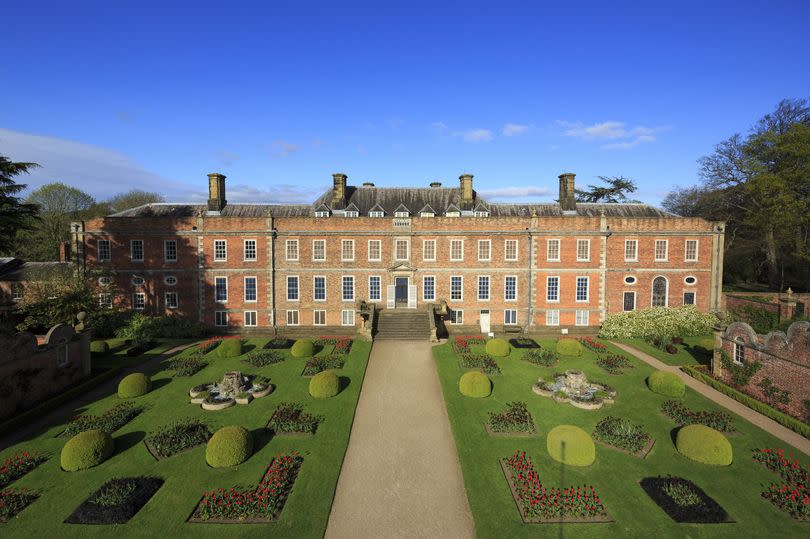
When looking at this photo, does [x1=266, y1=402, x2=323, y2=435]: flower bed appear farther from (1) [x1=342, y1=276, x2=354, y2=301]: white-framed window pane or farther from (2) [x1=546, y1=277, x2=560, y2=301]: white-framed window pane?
(2) [x1=546, y1=277, x2=560, y2=301]: white-framed window pane

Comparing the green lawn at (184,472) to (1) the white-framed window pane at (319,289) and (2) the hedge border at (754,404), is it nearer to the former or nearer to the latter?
(1) the white-framed window pane at (319,289)

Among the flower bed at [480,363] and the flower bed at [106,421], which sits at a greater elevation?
the flower bed at [480,363]

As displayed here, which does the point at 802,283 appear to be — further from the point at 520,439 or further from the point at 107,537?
the point at 107,537

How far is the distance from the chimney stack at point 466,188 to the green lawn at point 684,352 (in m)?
18.3

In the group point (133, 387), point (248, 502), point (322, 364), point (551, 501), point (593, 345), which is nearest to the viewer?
point (248, 502)

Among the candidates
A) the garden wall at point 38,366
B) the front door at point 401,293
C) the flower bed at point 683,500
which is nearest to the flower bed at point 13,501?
the garden wall at point 38,366

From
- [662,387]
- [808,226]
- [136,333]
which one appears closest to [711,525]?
[662,387]

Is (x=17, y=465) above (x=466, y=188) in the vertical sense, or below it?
below

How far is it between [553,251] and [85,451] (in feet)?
108

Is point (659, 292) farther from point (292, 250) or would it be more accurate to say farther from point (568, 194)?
point (292, 250)

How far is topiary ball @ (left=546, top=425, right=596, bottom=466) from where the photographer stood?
14742 millimetres

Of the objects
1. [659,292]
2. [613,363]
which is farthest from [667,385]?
[659,292]

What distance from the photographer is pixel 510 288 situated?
3550 centimetres

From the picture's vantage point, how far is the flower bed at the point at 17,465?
546 inches
